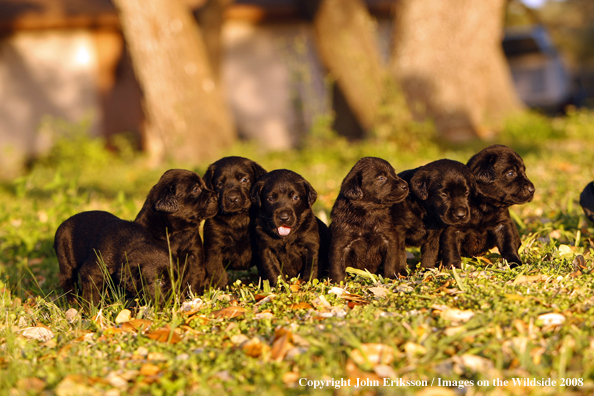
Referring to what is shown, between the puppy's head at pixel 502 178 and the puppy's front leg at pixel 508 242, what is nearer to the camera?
the puppy's head at pixel 502 178

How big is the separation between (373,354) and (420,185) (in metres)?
1.83

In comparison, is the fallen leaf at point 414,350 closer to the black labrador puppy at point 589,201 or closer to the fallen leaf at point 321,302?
the fallen leaf at point 321,302

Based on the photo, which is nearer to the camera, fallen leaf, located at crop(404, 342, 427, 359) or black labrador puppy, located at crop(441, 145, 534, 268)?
fallen leaf, located at crop(404, 342, 427, 359)

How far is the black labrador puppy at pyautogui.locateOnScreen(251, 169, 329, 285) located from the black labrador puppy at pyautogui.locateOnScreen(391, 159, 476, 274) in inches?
27.1

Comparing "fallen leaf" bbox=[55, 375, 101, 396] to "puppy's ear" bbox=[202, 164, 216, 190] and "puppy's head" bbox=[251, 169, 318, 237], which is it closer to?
"puppy's head" bbox=[251, 169, 318, 237]

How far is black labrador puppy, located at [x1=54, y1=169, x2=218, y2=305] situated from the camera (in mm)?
4383

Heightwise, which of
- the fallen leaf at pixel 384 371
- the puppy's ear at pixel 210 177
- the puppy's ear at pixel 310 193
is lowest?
the fallen leaf at pixel 384 371

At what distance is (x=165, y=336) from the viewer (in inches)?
141

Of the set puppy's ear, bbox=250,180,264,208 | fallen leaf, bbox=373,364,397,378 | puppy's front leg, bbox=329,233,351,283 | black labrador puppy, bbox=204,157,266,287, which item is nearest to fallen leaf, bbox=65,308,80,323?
black labrador puppy, bbox=204,157,266,287

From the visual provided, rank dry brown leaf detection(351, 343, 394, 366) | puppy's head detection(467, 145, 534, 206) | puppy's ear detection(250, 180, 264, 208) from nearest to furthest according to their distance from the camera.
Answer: dry brown leaf detection(351, 343, 394, 366)
puppy's head detection(467, 145, 534, 206)
puppy's ear detection(250, 180, 264, 208)

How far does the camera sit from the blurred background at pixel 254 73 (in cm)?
1192

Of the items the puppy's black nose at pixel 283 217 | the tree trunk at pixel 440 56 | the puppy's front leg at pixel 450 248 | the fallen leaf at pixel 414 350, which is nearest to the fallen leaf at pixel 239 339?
the fallen leaf at pixel 414 350

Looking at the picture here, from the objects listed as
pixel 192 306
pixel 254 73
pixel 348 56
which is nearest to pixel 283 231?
pixel 192 306

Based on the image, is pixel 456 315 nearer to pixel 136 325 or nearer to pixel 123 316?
pixel 136 325
